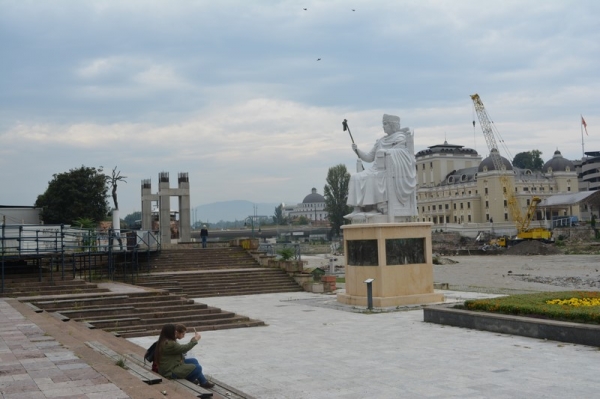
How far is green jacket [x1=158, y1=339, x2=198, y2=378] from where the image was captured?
8.11 metres

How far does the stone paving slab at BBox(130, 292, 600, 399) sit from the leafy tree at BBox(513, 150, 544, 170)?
12405 cm

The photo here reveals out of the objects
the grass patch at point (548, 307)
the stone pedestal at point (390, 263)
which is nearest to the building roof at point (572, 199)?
the stone pedestal at point (390, 263)

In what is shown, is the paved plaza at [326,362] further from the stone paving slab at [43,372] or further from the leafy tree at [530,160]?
the leafy tree at [530,160]

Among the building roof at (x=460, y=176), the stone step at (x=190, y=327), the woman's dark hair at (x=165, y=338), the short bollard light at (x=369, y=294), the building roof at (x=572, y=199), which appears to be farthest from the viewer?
the building roof at (x=460, y=176)

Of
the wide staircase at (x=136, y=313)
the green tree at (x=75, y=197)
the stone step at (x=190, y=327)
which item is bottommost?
the stone step at (x=190, y=327)

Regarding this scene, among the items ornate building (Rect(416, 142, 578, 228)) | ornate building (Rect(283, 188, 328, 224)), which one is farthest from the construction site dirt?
ornate building (Rect(283, 188, 328, 224))

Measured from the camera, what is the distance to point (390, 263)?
57.7 feet

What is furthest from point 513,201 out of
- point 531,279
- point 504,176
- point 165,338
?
point 165,338

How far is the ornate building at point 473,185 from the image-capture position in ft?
340

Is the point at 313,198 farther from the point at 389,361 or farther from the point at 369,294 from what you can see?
the point at 389,361

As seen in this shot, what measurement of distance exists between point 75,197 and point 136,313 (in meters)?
40.2

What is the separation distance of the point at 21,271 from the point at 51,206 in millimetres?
33562

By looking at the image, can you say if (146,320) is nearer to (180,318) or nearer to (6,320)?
(180,318)

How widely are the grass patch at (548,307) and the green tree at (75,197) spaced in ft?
142
